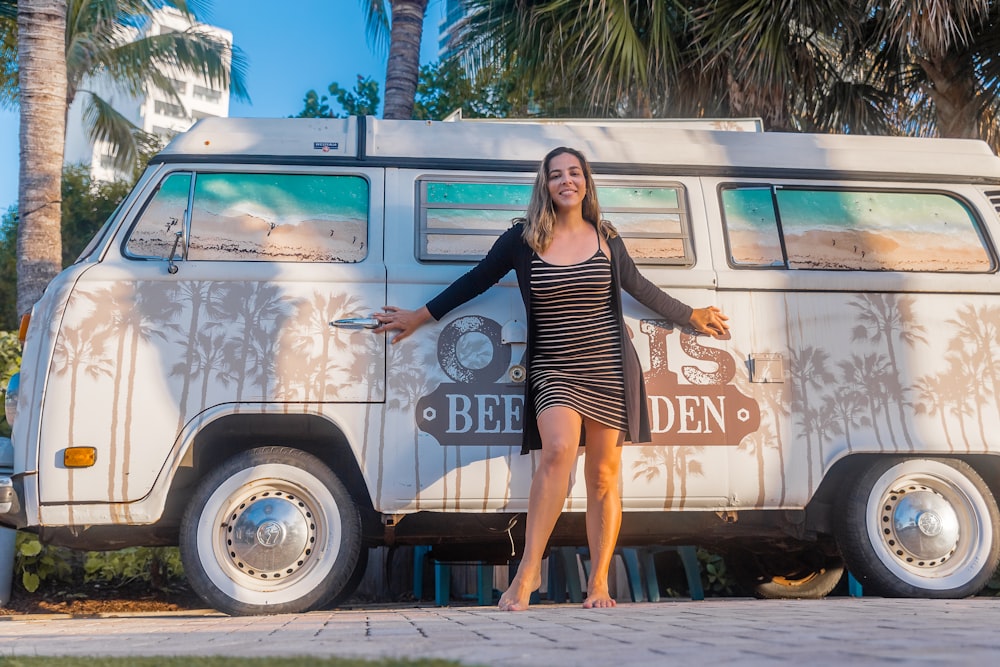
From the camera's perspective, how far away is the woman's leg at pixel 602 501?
4.32 metres

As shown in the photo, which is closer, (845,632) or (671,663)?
(671,663)

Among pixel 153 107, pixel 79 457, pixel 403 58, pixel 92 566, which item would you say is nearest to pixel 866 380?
pixel 79 457

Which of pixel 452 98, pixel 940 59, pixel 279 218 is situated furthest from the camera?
pixel 452 98

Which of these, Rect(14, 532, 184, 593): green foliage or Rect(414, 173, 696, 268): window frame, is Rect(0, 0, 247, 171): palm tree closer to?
Rect(14, 532, 184, 593): green foliage

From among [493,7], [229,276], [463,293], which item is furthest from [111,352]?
[493,7]

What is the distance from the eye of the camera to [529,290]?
441cm

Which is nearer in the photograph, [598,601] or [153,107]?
[598,601]

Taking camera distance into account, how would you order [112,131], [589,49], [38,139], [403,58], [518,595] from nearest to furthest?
[518,595], [38,139], [589,49], [403,58], [112,131]

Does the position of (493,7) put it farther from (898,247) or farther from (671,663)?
(671,663)

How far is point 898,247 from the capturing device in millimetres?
5059

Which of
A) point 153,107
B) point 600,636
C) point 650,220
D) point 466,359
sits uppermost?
point 153,107

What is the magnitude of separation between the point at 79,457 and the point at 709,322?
3.00 m

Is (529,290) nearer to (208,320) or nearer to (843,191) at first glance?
(208,320)

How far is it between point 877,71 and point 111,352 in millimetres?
9483
